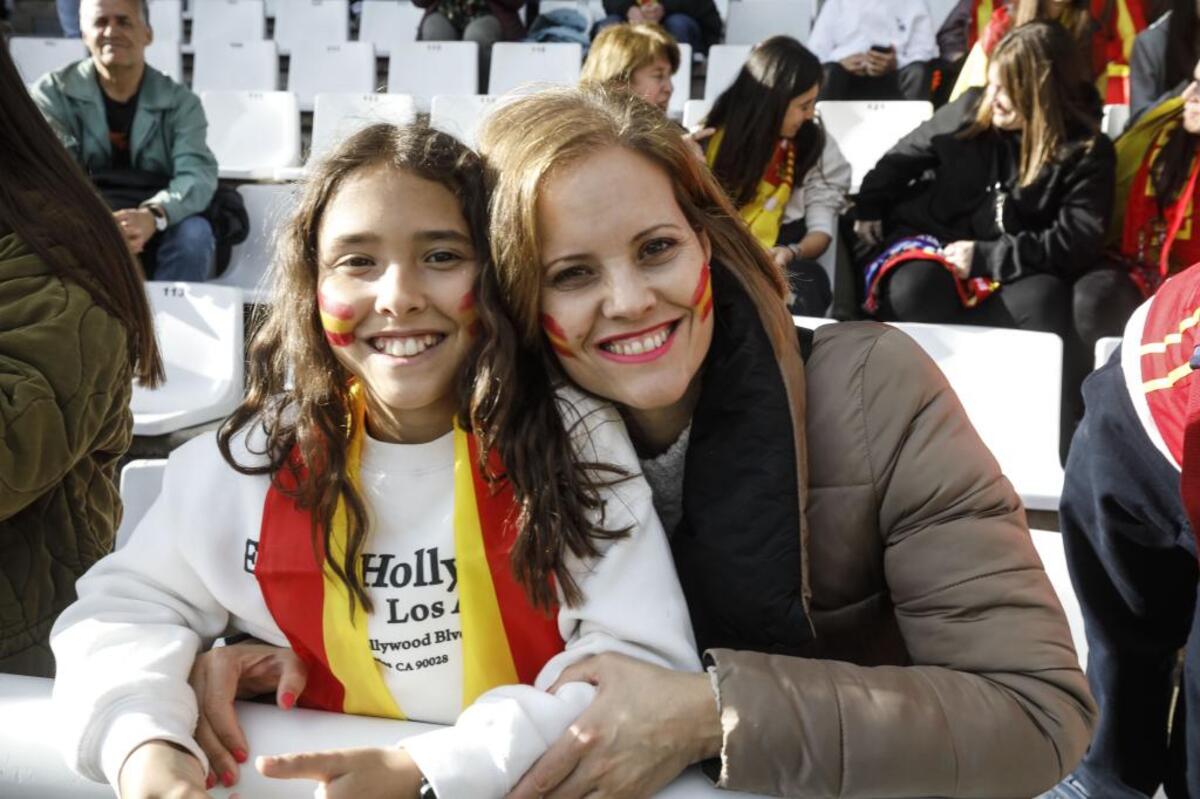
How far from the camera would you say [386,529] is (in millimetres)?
1333

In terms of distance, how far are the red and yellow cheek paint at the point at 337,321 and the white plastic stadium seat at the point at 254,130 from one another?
4.59m

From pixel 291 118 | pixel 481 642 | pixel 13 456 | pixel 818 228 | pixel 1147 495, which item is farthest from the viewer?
pixel 291 118

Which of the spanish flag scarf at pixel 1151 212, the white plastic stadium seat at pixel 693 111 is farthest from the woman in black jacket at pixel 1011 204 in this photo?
the white plastic stadium seat at pixel 693 111

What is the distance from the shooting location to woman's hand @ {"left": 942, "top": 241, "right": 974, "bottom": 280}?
12.2 ft

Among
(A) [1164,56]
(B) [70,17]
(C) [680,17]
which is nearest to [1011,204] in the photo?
(A) [1164,56]

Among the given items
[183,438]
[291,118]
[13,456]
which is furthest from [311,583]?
[291,118]

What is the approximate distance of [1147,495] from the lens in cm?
171

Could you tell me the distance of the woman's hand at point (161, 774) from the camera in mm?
1033

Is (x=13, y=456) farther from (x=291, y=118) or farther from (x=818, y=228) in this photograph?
(x=291, y=118)

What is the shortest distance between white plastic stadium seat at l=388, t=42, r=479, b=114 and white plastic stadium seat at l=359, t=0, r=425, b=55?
0.99 metres

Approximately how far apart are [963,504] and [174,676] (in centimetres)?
87

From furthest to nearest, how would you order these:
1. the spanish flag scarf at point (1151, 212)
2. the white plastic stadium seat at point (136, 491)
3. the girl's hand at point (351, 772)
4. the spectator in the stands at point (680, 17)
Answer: the spectator in the stands at point (680, 17) < the spanish flag scarf at point (1151, 212) < the white plastic stadium seat at point (136, 491) < the girl's hand at point (351, 772)

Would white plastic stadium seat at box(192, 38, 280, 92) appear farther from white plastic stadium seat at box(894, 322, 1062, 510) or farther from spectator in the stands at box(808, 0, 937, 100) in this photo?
white plastic stadium seat at box(894, 322, 1062, 510)

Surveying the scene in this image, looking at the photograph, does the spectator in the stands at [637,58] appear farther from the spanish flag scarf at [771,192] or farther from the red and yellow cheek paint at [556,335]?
the red and yellow cheek paint at [556,335]
